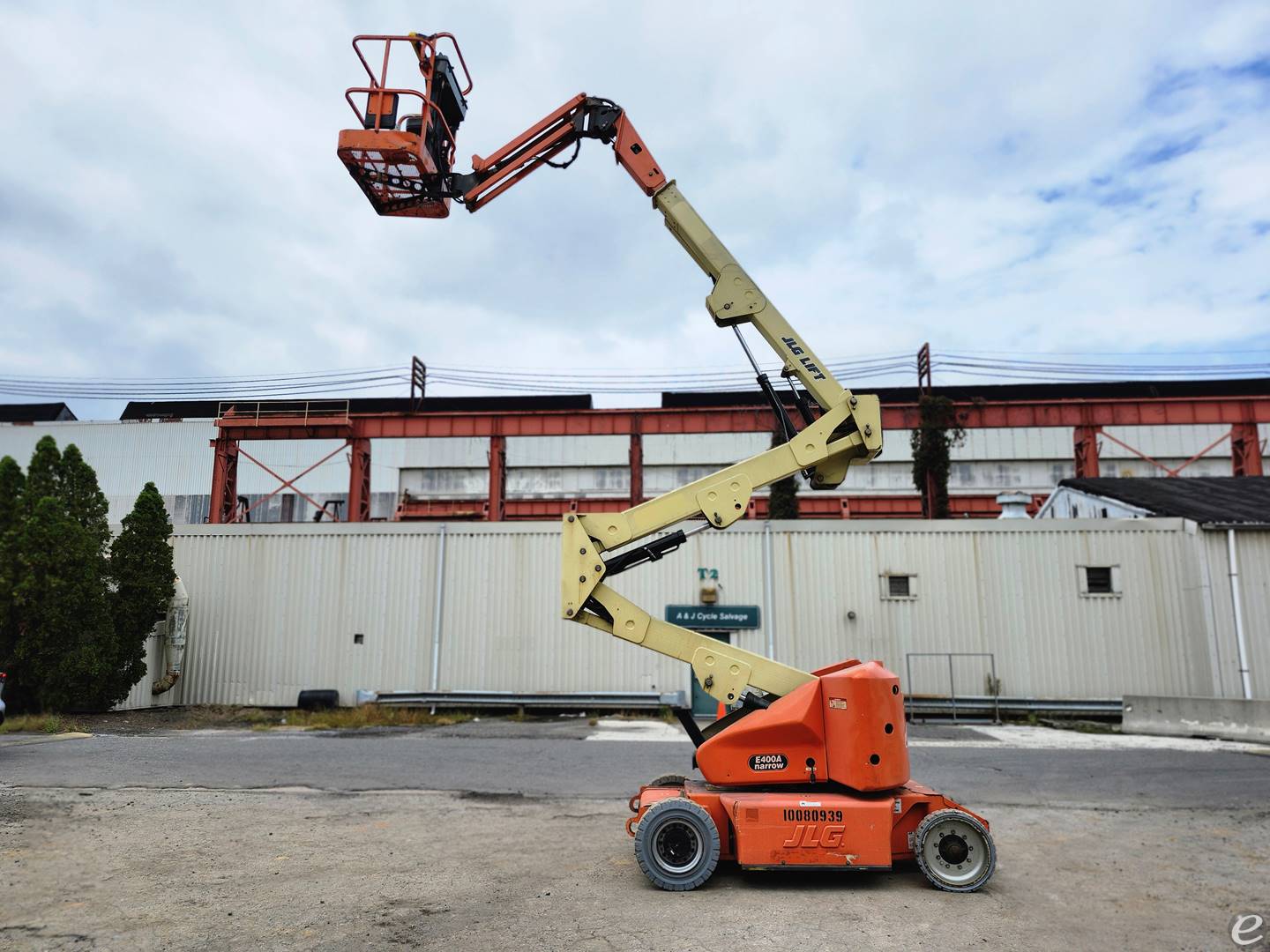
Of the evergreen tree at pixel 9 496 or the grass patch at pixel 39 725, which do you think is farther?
the evergreen tree at pixel 9 496

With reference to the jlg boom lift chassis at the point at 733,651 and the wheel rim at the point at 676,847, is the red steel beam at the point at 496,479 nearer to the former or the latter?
the jlg boom lift chassis at the point at 733,651

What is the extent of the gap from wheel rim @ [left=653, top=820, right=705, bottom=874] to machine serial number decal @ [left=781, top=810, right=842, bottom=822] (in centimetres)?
68

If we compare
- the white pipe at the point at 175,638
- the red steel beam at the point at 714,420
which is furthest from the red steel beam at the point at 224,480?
the white pipe at the point at 175,638

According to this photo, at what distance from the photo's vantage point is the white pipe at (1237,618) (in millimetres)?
17000

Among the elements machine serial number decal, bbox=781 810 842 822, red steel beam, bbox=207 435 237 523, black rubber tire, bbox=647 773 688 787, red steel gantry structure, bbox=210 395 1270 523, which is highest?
red steel gantry structure, bbox=210 395 1270 523

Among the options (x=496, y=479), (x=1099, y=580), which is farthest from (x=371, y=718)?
(x=1099, y=580)

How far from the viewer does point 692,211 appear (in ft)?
24.9

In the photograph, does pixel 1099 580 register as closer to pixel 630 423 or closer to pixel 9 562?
pixel 630 423

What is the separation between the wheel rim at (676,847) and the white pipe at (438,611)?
1403 centimetres

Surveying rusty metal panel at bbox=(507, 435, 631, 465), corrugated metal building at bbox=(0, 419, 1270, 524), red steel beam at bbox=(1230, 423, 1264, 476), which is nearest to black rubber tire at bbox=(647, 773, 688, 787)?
red steel beam at bbox=(1230, 423, 1264, 476)

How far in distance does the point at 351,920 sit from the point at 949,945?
375 centimetres

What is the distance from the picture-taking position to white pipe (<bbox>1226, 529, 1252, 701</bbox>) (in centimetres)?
1700

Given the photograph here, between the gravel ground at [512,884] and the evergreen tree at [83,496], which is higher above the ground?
the evergreen tree at [83,496]

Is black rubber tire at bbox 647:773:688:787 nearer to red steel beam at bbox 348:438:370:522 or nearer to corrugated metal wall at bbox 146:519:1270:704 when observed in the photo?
corrugated metal wall at bbox 146:519:1270:704
